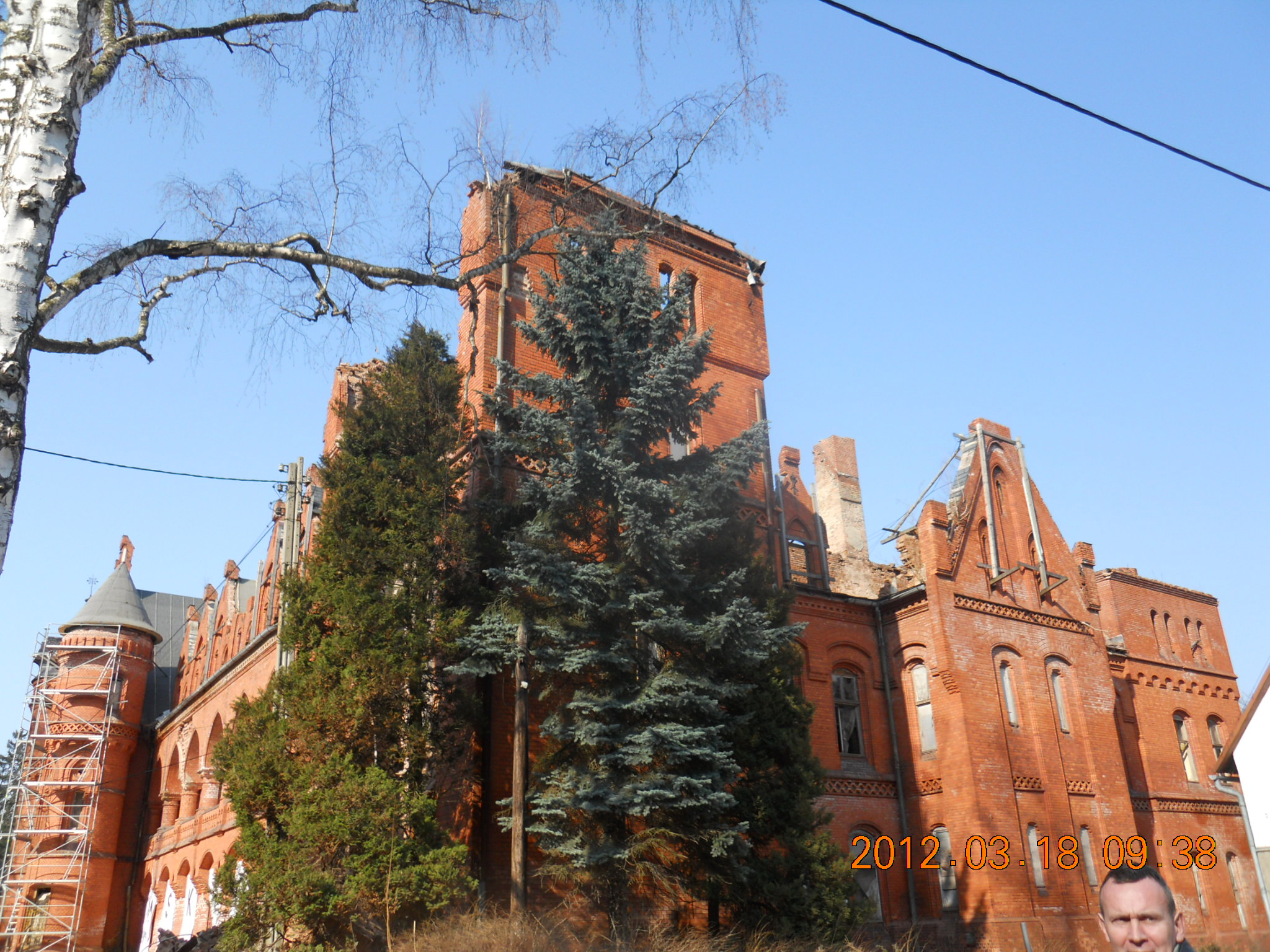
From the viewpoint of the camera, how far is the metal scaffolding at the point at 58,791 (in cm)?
3059

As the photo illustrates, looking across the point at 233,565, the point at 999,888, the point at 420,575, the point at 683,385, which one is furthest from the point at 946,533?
the point at 233,565

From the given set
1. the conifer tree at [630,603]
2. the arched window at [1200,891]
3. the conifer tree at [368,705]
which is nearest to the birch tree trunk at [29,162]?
the conifer tree at [630,603]

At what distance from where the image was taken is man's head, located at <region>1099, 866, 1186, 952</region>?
3119 mm

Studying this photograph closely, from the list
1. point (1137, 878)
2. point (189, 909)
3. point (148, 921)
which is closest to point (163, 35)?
Answer: point (1137, 878)

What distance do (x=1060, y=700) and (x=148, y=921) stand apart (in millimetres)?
25192

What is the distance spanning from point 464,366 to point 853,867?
1268cm

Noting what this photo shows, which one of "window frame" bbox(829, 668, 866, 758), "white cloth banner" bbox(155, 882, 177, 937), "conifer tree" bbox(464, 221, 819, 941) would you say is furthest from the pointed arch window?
"white cloth banner" bbox(155, 882, 177, 937)

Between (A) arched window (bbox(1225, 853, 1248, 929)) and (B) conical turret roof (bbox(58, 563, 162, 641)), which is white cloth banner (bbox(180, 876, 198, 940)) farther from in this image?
(A) arched window (bbox(1225, 853, 1248, 929))

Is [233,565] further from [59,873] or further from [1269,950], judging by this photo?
[1269,950]

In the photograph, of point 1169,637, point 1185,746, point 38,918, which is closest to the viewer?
point 1185,746

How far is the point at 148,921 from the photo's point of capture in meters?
29.0

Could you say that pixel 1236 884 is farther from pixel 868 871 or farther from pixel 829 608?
pixel 829 608

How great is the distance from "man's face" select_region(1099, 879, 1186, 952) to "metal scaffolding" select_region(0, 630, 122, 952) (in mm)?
33865

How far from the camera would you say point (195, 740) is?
93.9ft
